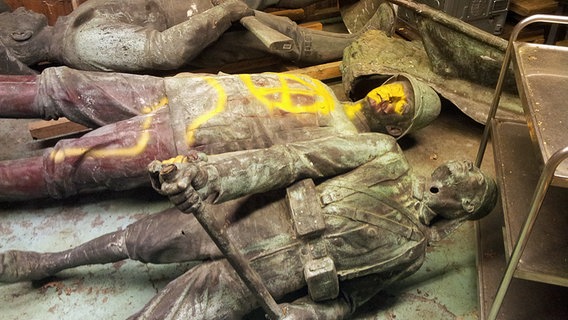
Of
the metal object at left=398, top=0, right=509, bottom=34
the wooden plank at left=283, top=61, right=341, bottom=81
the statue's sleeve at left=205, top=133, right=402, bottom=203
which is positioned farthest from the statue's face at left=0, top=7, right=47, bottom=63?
the metal object at left=398, top=0, right=509, bottom=34

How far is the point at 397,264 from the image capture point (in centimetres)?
196

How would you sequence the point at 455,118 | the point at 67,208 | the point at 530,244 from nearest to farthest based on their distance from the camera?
1. the point at 530,244
2. the point at 67,208
3. the point at 455,118

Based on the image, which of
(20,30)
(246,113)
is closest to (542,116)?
(246,113)

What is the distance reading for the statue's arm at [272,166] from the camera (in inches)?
57.7

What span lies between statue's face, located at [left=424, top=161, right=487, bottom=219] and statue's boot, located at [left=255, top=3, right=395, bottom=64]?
161 centimetres

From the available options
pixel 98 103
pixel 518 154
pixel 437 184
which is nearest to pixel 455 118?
pixel 518 154

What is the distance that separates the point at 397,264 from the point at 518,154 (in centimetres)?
85

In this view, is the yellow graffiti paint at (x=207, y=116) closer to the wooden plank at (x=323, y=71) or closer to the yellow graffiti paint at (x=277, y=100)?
the yellow graffiti paint at (x=277, y=100)

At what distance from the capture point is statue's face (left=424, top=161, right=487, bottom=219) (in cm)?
192

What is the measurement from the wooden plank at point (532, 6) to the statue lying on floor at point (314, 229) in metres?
2.31

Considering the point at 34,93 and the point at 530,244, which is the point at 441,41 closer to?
the point at 530,244

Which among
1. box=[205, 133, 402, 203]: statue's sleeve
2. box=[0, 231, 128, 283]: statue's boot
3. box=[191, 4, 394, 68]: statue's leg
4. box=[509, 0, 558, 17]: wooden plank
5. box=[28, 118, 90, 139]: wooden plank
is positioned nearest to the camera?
box=[205, 133, 402, 203]: statue's sleeve

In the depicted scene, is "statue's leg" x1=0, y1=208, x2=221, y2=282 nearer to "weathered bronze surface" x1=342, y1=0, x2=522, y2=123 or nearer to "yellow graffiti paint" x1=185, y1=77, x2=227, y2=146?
"yellow graffiti paint" x1=185, y1=77, x2=227, y2=146

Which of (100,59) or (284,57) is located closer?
(100,59)
